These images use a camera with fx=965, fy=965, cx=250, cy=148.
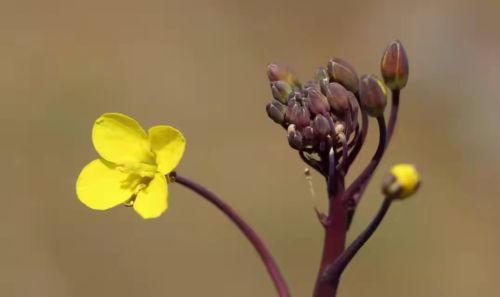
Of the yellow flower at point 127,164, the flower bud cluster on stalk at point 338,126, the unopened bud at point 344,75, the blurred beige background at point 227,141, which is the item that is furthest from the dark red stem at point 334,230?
the blurred beige background at point 227,141

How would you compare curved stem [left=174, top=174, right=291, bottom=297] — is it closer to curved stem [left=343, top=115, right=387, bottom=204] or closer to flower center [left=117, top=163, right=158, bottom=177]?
flower center [left=117, top=163, right=158, bottom=177]

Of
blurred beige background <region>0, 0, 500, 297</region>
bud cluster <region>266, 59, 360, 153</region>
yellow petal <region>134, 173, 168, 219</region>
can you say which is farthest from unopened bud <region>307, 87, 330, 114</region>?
blurred beige background <region>0, 0, 500, 297</region>

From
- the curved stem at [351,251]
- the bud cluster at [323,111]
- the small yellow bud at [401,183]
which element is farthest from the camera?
the bud cluster at [323,111]

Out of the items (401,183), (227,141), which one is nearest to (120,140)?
(401,183)

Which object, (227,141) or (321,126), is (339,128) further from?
(227,141)

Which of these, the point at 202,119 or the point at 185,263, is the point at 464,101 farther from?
the point at 185,263

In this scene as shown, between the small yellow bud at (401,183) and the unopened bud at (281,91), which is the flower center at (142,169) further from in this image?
the small yellow bud at (401,183)
